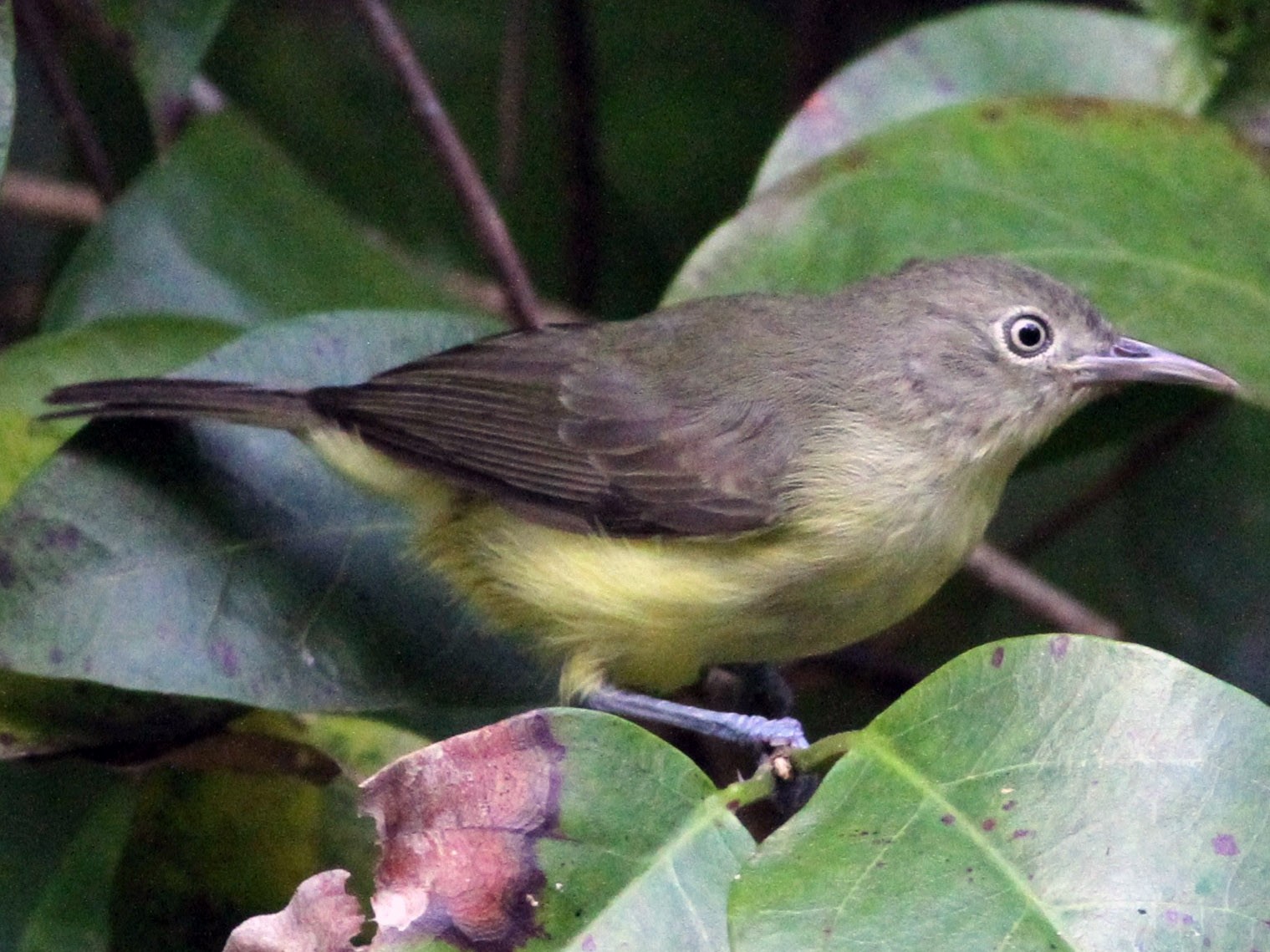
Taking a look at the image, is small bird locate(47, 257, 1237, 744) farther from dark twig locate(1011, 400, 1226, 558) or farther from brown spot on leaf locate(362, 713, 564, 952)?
dark twig locate(1011, 400, 1226, 558)

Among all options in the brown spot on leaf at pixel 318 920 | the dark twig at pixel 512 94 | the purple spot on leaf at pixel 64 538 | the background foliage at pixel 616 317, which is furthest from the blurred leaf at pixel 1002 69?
the brown spot on leaf at pixel 318 920

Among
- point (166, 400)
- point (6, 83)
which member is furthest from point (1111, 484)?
point (6, 83)

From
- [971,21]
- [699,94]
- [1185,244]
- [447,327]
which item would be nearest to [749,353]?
[447,327]

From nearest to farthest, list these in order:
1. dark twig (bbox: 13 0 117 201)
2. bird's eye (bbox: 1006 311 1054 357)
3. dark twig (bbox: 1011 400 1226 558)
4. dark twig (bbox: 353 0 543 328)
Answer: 1. bird's eye (bbox: 1006 311 1054 357)
2. dark twig (bbox: 353 0 543 328)
3. dark twig (bbox: 13 0 117 201)
4. dark twig (bbox: 1011 400 1226 558)

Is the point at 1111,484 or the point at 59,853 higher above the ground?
the point at 1111,484

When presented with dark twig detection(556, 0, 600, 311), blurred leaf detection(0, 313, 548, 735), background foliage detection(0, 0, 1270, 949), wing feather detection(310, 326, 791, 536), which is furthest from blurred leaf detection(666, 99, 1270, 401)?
dark twig detection(556, 0, 600, 311)

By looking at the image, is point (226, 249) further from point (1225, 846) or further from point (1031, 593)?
point (1225, 846)

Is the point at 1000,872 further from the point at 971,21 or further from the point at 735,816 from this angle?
the point at 971,21
